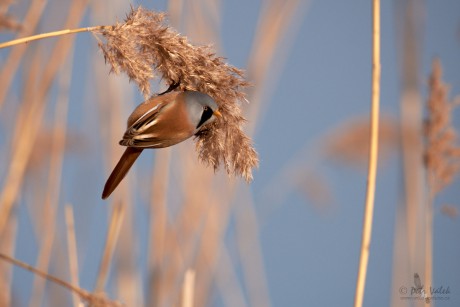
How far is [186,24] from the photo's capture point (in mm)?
2693

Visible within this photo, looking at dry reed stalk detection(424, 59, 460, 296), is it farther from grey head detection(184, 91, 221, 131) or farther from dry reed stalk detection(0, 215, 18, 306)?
dry reed stalk detection(0, 215, 18, 306)

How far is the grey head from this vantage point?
999 mm

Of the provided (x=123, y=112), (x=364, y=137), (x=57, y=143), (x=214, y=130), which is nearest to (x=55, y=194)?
(x=57, y=143)

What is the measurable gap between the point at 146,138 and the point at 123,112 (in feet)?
5.83

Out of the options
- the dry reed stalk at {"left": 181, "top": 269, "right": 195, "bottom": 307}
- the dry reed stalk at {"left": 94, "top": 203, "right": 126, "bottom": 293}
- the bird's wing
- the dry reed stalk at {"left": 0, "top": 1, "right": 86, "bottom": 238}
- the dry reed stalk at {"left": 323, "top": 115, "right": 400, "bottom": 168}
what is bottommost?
the dry reed stalk at {"left": 181, "top": 269, "right": 195, "bottom": 307}

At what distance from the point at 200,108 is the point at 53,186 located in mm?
1542

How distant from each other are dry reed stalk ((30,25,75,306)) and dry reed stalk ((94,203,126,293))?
0.65 m

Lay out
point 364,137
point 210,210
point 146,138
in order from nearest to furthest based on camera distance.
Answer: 1. point 146,138
2. point 210,210
3. point 364,137

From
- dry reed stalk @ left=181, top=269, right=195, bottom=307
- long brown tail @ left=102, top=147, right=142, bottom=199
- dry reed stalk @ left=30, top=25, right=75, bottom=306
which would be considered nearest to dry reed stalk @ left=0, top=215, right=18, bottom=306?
dry reed stalk @ left=30, top=25, right=75, bottom=306

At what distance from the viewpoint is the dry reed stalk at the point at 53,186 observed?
2.28 m

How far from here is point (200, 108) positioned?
1015 mm

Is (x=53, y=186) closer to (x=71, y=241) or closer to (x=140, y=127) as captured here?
(x=71, y=241)

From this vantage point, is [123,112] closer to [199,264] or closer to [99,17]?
[99,17]

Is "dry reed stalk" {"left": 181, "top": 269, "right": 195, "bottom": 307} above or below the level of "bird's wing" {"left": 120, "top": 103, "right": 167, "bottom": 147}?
below
